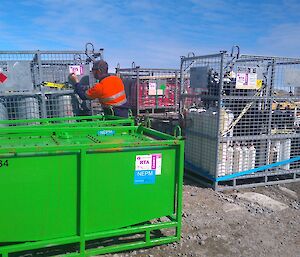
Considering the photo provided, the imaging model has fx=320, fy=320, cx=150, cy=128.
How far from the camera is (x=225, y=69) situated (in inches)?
238

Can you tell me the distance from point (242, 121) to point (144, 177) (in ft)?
10.8

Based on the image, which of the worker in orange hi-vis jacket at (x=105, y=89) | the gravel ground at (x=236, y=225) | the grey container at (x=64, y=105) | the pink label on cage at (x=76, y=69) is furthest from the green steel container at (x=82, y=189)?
the pink label on cage at (x=76, y=69)

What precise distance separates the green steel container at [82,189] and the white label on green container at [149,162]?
0.5 inches

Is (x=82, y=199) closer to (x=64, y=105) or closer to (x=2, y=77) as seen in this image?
(x=64, y=105)

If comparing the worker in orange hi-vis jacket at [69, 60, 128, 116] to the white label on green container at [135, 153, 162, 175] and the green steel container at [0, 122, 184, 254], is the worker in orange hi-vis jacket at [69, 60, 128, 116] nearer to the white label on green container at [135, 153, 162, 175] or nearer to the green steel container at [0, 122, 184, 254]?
the green steel container at [0, 122, 184, 254]

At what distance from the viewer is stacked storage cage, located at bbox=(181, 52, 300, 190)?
20.3 ft

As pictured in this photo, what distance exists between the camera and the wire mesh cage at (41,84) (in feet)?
23.2

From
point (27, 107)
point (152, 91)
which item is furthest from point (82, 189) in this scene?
point (152, 91)

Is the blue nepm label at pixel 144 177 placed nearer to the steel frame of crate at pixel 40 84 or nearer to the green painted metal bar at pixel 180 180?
the green painted metal bar at pixel 180 180

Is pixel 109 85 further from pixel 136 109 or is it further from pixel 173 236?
pixel 136 109

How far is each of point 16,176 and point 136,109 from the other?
9.34 metres

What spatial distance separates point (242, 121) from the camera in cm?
644

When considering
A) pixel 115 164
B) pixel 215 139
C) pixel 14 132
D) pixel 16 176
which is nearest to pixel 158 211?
pixel 115 164

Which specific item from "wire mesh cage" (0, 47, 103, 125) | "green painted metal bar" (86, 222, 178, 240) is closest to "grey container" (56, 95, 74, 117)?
"wire mesh cage" (0, 47, 103, 125)
